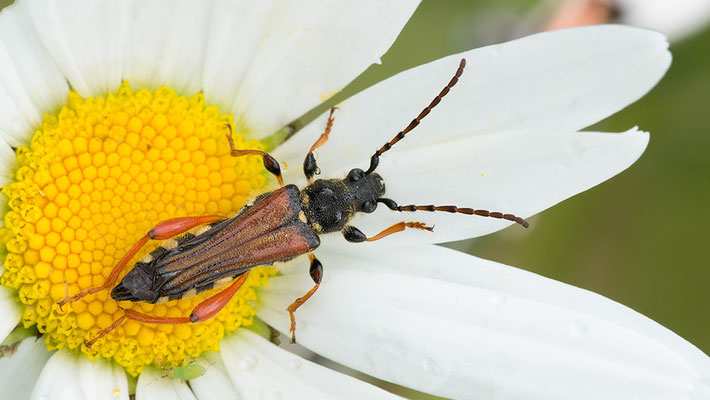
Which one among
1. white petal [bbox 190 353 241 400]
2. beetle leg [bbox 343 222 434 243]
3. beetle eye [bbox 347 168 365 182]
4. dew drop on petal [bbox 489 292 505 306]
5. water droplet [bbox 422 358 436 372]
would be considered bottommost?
white petal [bbox 190 353 241 400]

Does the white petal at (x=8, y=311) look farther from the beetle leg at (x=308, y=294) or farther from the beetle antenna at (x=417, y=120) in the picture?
the beetle antenna at (x=417, y=120)

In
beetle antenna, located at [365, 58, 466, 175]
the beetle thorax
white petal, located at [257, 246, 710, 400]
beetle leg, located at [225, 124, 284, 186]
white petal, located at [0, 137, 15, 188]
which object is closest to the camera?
white petal, located at [257, 246, 710, 400]

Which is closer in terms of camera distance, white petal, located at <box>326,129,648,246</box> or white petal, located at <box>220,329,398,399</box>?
white petal, located at <box>326,129,648,246</box>

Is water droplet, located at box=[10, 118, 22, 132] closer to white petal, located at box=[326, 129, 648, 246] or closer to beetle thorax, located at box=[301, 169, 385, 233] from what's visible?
beetle thorax, located at box=[301, 169, 385, 233]

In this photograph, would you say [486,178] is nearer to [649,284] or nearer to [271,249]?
[271,249]

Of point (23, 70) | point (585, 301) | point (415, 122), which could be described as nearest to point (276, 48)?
point (415, 122)

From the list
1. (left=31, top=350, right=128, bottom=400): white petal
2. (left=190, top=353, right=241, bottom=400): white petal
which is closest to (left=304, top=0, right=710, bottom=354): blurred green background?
(left=190, top=353, right=241, bottom=400): white petal

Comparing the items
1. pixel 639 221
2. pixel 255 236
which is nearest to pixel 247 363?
pixel 255 236

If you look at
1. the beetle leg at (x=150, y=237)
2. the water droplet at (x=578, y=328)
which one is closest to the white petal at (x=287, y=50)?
the beetle leg at (x=150, y=237)
